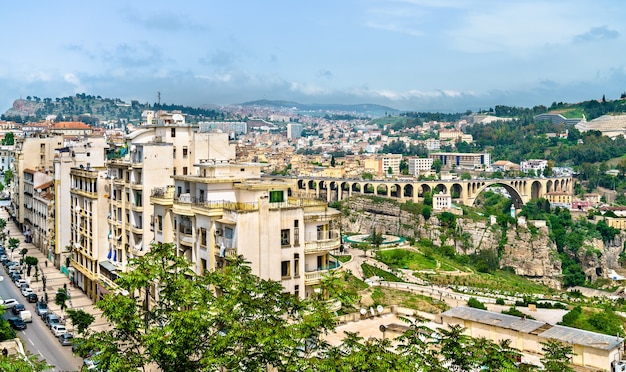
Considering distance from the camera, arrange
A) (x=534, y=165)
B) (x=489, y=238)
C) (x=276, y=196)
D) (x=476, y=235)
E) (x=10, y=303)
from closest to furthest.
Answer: (x=276, y=196), (x=10, y=303), (x=489, y=238), (x=476, y=235), (x=534, y=165)

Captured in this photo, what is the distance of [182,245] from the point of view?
21.8 metres

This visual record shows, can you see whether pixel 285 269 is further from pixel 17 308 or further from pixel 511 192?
pixel 511 192

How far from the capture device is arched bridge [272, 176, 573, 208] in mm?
91812

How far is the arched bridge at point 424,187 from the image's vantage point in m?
91.8

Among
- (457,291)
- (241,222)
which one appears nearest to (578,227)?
(457,291)

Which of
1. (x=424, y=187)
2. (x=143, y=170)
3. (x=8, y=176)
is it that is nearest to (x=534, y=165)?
(x=424, y=187)

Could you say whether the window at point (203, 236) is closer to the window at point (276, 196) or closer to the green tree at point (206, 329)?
the window at point (276, 196)

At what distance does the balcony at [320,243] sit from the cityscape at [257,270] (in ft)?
0.15

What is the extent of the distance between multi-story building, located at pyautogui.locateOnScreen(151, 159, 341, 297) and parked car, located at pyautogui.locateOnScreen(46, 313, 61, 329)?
26.7 feet

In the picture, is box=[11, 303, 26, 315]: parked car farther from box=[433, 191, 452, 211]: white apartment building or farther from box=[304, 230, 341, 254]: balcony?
box=[433, 191, 452, 211]: white apartment building

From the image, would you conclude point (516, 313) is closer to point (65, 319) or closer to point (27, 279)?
point (65, 319)

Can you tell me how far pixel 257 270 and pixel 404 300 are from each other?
57.9 ft

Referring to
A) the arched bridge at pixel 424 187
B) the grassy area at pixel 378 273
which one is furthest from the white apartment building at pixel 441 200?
the grassy area at pixel 378 273

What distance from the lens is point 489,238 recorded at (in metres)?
69.2
